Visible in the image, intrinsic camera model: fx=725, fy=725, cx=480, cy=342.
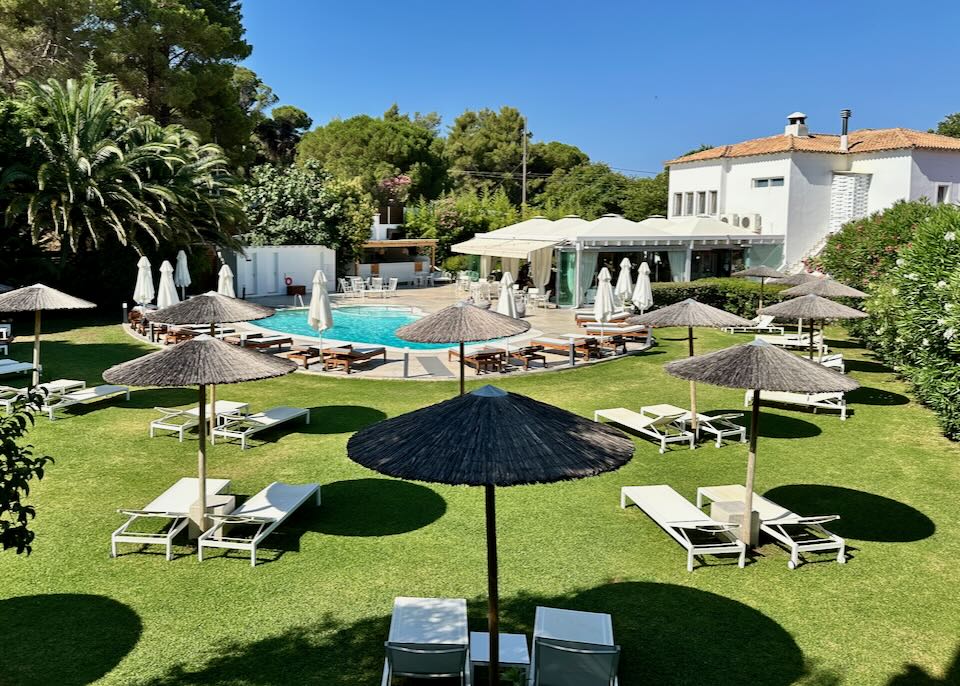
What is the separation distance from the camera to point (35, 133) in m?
23.3

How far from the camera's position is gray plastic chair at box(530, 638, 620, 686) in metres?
5.56

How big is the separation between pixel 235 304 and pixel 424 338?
11.3 ft

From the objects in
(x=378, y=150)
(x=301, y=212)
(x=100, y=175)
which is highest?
(x=378, y=150)

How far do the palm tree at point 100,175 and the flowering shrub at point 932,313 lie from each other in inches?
862

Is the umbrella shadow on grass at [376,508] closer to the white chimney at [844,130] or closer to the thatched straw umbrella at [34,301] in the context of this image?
the thatched straw umbrella at [34,301]

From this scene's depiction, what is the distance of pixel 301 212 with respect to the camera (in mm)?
36500

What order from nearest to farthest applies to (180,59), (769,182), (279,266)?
(279,266) < (769,182) < (180,59)

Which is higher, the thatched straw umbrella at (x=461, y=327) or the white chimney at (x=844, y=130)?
the white chimney at (x=844, y=130)

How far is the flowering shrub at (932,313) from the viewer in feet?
40.6

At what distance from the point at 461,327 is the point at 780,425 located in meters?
6.58

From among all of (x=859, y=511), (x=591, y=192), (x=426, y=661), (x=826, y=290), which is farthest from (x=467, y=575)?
(x=591, y=192)

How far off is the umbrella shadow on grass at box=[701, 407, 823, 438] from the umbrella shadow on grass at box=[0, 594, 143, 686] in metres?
9.90

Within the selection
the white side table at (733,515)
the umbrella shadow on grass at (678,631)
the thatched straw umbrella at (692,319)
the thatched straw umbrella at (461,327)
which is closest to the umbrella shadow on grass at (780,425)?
the thatched straw umbrella at (692,319)

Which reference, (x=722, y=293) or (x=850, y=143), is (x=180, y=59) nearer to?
(x=722, y=293)
